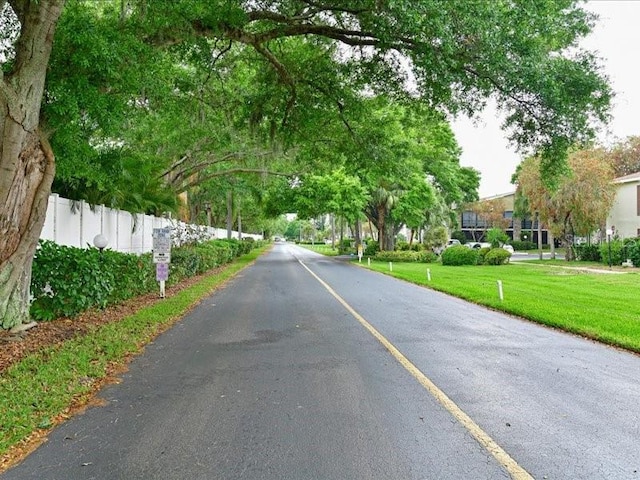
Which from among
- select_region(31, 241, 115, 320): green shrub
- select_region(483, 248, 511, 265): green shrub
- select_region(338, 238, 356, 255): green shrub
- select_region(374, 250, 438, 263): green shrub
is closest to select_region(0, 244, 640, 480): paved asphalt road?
select_region(31, 241, 115, 320): green shrub

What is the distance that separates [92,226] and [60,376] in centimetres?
748

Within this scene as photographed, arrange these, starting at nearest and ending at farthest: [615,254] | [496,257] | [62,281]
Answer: [62,281] → [615,254] → [496,257]

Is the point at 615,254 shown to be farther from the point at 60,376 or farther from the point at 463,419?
the point at 60,376

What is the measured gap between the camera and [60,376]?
5617 mm

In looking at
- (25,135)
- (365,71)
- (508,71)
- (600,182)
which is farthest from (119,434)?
(600,182)

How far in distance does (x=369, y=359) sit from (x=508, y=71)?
5.25 m

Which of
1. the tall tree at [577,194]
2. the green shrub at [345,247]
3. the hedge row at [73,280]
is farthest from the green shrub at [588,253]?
the hedge row at [73,280]

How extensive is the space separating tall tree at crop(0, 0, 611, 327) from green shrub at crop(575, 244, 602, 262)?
24963 mm

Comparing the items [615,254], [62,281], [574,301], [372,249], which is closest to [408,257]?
[372,249]

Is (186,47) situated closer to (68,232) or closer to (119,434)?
(68,232)

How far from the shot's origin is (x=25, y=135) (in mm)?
7230

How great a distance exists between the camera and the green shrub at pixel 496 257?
31656 mm

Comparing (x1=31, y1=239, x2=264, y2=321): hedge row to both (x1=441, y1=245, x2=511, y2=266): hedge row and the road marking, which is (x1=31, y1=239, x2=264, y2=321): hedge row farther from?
(x1=441, y1=245, x2=511, y2=266): hedge row

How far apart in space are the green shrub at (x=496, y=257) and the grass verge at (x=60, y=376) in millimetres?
26054
